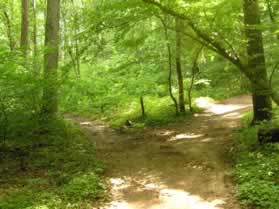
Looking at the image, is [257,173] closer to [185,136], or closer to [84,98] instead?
[185,136]

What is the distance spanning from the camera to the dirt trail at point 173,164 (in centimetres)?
619

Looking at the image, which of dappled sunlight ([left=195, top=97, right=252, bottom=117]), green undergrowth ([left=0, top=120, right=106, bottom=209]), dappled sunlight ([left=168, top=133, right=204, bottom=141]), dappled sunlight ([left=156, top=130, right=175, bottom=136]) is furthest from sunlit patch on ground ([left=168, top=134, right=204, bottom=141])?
dappled sunlight ([left=195, top=97, right=252, bottom=117])

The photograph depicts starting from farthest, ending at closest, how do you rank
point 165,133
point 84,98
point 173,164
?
point 165,133, point 84,98, point 173,164

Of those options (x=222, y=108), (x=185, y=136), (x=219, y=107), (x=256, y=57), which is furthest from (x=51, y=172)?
(x=219, y=107)

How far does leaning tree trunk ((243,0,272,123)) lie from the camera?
812 centimetres

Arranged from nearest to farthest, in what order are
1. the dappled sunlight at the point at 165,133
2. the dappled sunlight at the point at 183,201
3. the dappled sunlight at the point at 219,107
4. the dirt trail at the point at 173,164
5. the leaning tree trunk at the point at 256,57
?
the dappled sunlight at the point at 183,201
the dirt trail at the point at 173,164
the leaning tree trunk at the point at 256,57
the dappled sunlight at the point at 165,133
the dappled sunlight at the point at 219,107

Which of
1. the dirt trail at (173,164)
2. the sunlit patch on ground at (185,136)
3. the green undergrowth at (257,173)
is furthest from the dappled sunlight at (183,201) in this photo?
the sunlit patch on ground at (185,136)

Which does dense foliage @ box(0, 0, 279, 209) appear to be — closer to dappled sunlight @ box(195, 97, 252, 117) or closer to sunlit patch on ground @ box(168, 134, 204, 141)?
sunlit patch on ground @ box(168, 134, 204, 141)

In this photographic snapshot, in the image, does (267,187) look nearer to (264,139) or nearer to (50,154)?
(264,139)

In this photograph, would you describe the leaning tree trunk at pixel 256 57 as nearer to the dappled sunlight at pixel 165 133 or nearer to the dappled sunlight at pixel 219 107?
the dappled sunlight at pixel 165 133

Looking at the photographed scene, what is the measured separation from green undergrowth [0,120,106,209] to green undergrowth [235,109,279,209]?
2791 millimetres

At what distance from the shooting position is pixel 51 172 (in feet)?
25.7

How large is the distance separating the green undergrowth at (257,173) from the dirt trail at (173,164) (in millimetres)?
263

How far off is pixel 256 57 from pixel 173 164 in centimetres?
382
